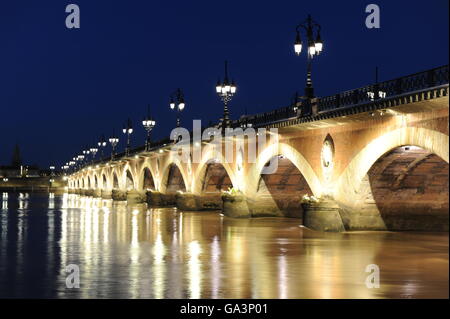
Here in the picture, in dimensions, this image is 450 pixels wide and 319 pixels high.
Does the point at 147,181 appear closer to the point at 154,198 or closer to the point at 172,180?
the point at 172,180

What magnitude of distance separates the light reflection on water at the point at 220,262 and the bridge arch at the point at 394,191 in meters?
1.02

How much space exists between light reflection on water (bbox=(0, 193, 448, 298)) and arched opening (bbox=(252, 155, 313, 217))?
8.34m

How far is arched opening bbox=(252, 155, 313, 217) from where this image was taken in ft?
128

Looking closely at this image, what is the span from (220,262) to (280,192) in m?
21.2

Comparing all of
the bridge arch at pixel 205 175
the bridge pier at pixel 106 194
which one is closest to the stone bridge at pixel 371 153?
the bridge arch at pixel 205 175

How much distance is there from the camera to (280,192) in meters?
39.7

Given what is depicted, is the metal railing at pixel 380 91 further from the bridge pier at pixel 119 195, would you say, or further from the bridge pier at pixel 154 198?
the bridge pier at pixel 119 195

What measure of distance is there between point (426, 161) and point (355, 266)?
9.85 m

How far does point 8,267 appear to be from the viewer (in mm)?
17844

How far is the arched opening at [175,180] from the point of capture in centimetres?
6431

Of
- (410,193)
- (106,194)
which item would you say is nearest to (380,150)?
(410,193)

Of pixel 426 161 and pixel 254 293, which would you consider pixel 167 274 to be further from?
pixel 426 161

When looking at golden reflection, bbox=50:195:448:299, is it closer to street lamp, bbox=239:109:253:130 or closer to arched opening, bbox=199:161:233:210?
street lamp, bbox=239:109:253:130
